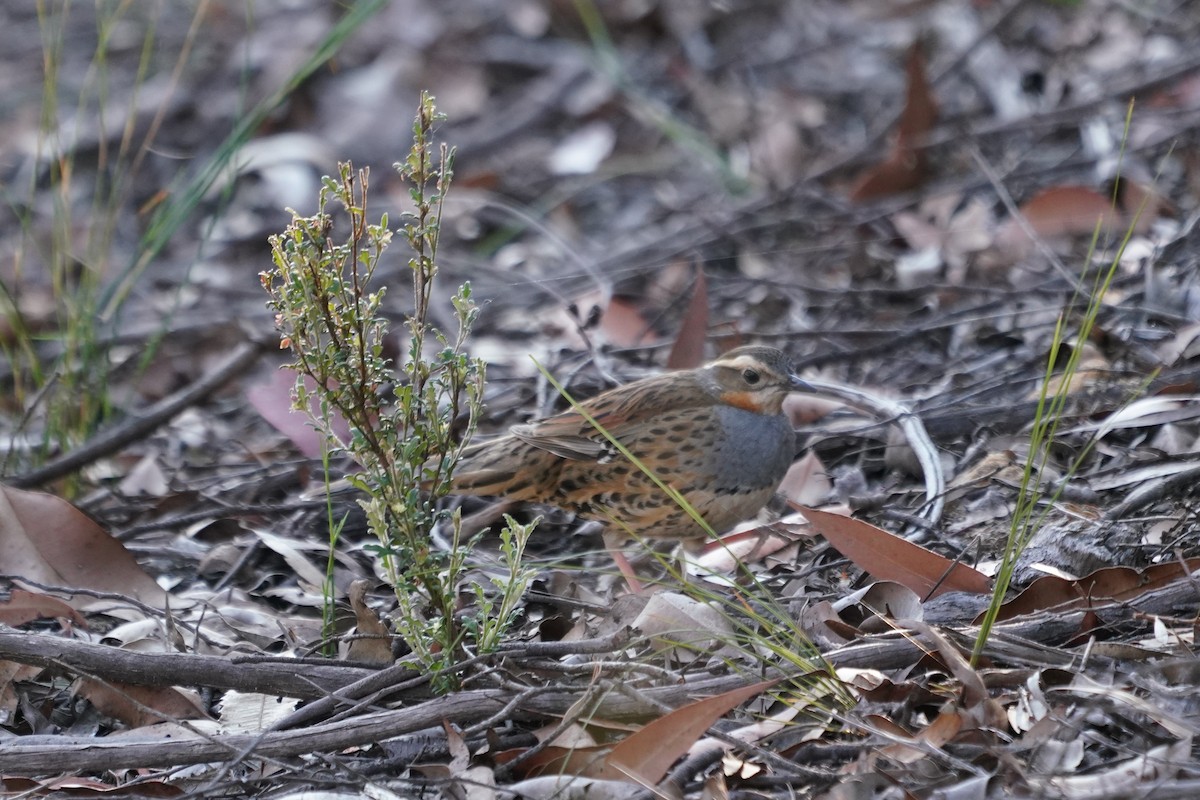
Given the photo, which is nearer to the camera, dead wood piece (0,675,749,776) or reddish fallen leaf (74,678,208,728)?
dead wood piece (0,675,749,776)

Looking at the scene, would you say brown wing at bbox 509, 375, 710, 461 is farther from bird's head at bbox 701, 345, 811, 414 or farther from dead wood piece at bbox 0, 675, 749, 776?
dead wood piece at bbox 0, 675, 749, 776

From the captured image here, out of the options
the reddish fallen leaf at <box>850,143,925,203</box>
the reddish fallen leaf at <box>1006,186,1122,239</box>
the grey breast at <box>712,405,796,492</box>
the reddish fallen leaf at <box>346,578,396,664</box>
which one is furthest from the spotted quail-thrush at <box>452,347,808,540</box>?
the reddish fallen leaf at <box>850,143,925,203</box>

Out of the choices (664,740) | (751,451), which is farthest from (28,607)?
(751,451)

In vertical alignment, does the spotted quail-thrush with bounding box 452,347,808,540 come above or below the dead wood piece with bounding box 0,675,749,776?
below

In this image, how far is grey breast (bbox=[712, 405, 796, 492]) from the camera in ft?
17.2

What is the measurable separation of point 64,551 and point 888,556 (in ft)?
8.54

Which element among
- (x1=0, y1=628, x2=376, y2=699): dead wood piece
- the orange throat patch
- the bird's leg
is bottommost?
the bird's leg

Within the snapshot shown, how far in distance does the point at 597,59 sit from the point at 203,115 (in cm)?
297

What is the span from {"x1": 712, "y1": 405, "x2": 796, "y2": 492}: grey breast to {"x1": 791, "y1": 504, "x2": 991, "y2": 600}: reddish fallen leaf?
43.7 inches

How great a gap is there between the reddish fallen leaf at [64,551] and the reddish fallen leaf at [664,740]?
6.84 feet

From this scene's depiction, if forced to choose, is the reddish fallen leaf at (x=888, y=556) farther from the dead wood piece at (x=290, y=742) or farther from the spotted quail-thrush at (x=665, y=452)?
the spotted quail-thrush at (x=665, y=452)

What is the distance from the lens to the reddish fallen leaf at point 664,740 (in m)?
3.20

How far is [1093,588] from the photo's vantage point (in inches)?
150

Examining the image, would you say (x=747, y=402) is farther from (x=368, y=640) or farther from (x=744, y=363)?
(x=368, y=640)
